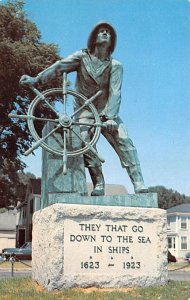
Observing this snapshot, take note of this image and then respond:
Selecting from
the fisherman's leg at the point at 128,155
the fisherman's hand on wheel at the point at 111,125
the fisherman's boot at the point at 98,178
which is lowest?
the fisherman's boot at the point at 98,178

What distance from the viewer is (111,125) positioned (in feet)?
27.1

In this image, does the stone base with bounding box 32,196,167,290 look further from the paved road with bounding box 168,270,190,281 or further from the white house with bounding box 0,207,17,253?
the white house with bounding box 0,207,17,253

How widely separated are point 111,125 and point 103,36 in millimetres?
1487

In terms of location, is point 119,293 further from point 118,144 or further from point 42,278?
point 118,144

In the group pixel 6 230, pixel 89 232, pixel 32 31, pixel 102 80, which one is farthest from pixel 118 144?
pixel 6 230

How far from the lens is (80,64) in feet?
27.7

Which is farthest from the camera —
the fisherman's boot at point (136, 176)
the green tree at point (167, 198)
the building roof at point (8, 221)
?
the green tree at point (167, 198)

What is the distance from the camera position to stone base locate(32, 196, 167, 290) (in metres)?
7.27

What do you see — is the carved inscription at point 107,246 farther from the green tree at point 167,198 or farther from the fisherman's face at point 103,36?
the green tree at point 167,198

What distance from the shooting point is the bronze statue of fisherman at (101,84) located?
836 centimetres

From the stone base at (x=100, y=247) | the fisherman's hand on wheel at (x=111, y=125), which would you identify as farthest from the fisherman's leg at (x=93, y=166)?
the stone base at (x=100, y=247)

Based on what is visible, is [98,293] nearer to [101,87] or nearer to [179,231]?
[101,87]

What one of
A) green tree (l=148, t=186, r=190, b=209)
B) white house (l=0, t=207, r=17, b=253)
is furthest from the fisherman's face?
green tree (l=148, t=186, r=190, b=209)

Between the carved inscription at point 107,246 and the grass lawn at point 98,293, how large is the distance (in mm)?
352
